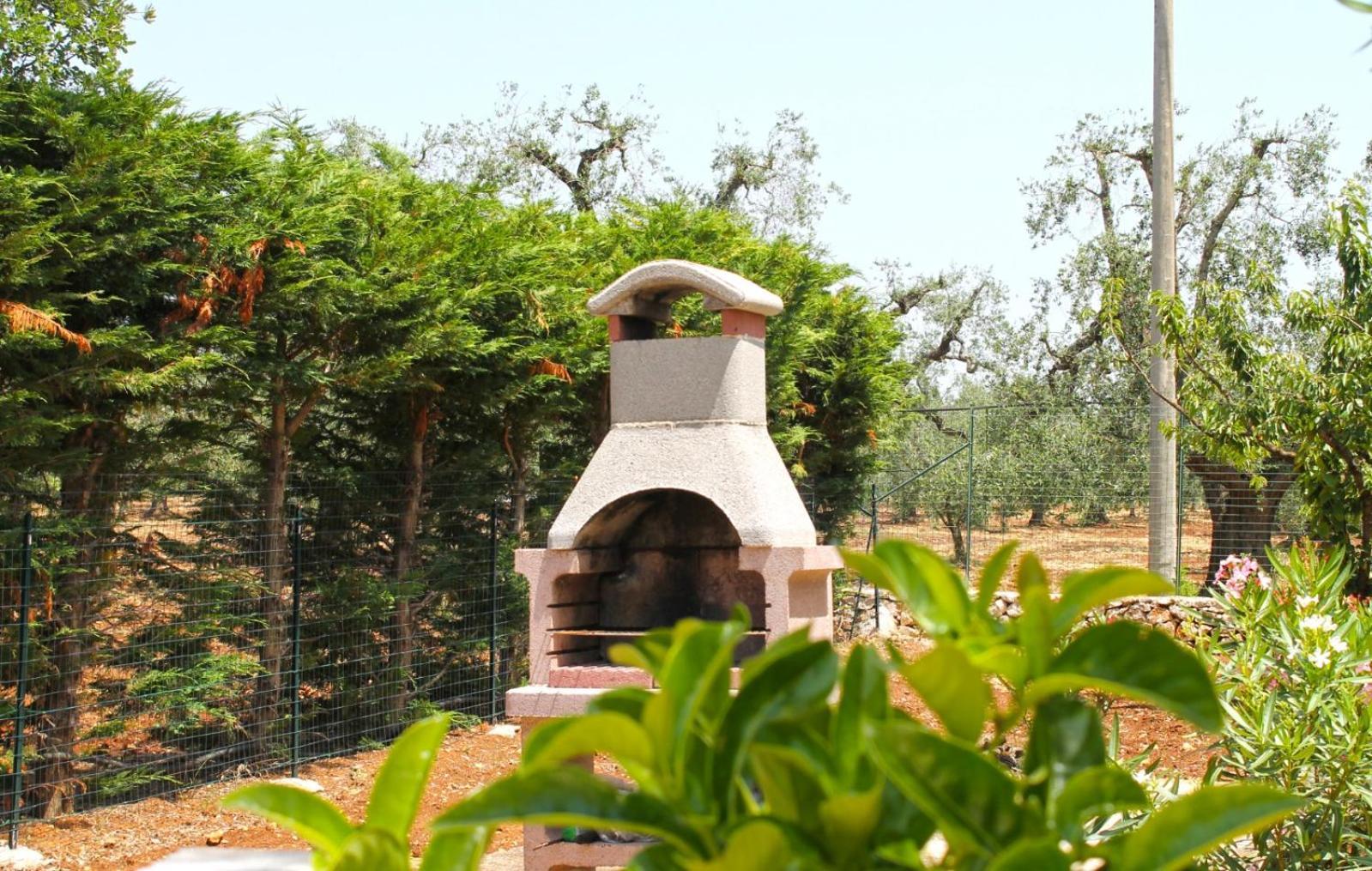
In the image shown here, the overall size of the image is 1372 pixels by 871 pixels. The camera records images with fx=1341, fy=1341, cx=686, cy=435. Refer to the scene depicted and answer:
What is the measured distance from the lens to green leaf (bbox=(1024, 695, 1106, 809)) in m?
0.74

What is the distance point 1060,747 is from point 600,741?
26cm

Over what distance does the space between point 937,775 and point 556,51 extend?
2071cm

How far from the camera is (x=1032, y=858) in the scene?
2.09 feet

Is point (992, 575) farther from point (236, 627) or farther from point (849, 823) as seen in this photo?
point (236, 627)

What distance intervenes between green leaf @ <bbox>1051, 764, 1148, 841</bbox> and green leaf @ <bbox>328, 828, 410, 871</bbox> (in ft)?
1.20

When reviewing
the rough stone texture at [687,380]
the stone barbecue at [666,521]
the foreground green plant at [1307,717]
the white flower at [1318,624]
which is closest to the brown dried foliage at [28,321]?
the stone barbecue at [666,521]

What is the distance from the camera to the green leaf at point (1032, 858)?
634 mm

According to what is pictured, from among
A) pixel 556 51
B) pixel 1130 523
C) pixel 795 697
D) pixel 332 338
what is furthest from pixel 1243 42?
pixel 795 697

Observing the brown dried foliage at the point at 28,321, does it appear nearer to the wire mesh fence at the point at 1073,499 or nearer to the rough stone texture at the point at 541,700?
the rough stone texture at the point at 541,700

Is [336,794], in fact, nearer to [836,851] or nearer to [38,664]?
[38,664]

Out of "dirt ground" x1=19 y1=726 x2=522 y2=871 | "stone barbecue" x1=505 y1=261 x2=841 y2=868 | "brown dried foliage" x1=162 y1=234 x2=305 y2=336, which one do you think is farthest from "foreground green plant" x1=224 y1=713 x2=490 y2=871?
"brown dried foliage" x1=162 y1=234 x2=305 y2=336

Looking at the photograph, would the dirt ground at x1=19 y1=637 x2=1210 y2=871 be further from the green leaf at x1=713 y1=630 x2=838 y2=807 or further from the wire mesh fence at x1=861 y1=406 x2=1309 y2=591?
the wire mesh fence at x1=861 y1=406 x2=1309 y2=591

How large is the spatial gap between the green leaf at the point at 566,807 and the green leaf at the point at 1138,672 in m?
0.21

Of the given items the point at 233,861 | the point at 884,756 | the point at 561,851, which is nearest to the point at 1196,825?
the point at 884,756
